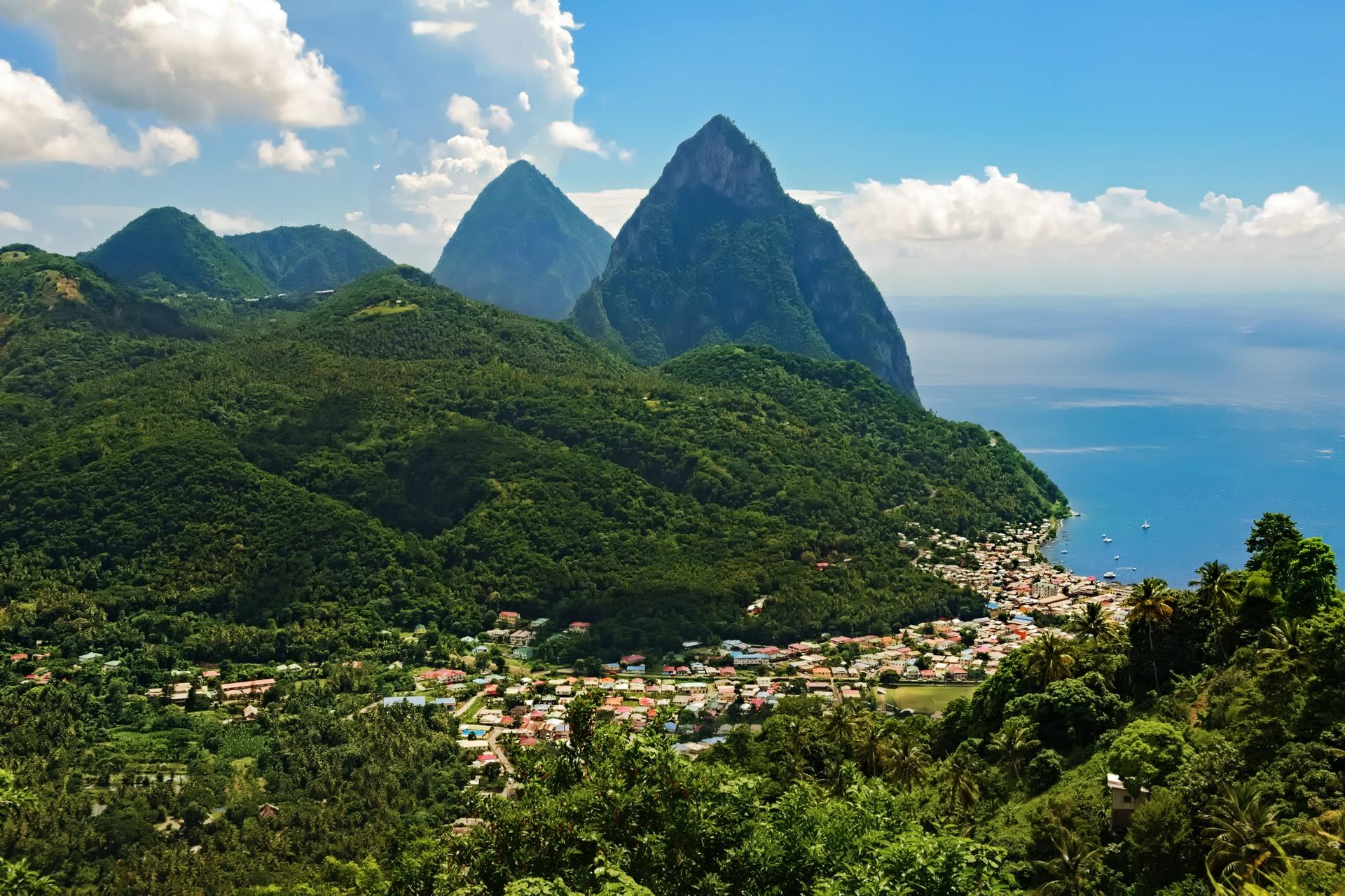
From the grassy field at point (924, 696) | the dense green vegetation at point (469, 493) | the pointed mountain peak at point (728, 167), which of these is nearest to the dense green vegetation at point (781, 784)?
the grassy field at point (924, 696)

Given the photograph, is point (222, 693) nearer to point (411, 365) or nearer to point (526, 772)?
point (526, 772)

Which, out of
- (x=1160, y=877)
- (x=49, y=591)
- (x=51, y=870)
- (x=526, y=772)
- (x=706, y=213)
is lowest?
(x=51, y=870)

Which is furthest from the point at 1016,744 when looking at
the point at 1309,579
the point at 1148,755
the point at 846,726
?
the point at 1309,579

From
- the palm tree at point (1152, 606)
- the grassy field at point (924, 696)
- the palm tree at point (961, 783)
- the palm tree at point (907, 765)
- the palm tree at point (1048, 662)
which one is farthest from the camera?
the grassy field at point (924, 696)

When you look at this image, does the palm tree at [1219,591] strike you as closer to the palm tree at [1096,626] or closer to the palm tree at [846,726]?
the palm tree at [1096,626]

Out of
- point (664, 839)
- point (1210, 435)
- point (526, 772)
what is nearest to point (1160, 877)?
point (664, 839)

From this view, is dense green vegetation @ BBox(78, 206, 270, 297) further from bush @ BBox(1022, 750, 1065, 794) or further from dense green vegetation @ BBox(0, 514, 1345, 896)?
bush @ BBox(1022, 750, 1065, 794)

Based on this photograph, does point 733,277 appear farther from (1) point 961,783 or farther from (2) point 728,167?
(1) point 961,783
